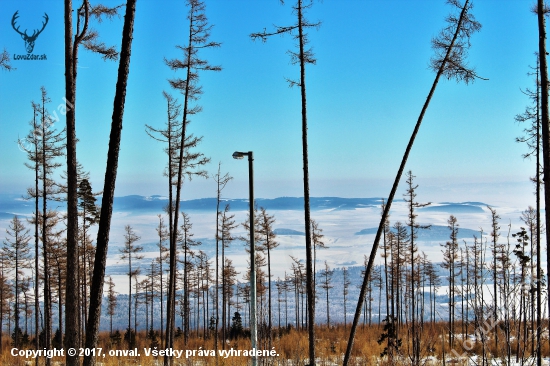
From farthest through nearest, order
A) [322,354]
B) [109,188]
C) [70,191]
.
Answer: [322,354], [70,191], [109,188]

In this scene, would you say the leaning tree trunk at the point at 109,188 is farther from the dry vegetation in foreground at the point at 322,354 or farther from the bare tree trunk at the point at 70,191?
the dry vegetation in foreground at the point at 322,354

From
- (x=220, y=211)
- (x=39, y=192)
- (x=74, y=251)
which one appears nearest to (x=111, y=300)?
(x=220, y=211)

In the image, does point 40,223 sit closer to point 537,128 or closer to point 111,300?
point 537,128

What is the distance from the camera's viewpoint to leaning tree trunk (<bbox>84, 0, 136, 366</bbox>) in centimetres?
930

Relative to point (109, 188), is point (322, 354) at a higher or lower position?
lower

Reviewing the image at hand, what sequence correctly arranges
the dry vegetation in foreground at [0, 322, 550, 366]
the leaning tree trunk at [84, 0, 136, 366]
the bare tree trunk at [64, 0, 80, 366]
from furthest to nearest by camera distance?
the dry vegetation in foreground at [0, 322, 550, 366], the bare tree trunk at [64, 0, 80, 366], the leaning tree trunk at [84, 0, 136, 366]

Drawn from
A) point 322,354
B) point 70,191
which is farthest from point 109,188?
point 322,354

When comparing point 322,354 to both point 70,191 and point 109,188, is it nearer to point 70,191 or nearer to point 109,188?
point 70,191

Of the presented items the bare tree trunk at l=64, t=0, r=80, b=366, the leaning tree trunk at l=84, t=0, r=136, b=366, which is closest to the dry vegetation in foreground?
the bare tree trunk at l=64, t=0, r=80, b=366

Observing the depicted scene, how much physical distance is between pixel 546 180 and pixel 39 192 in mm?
19660

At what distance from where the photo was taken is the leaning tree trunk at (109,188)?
9.30 m

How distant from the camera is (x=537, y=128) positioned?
1698cm

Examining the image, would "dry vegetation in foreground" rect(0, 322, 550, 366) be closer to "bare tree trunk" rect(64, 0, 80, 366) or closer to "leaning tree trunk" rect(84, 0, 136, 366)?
"bare tree trunk" rect(64, 0, 80, 366)

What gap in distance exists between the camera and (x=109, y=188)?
30.9 feet
